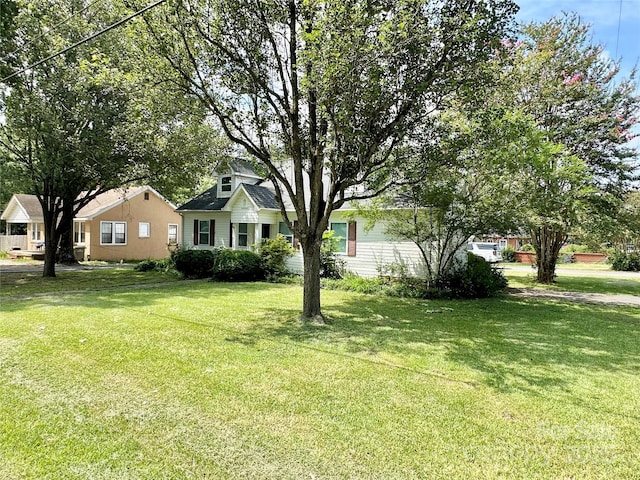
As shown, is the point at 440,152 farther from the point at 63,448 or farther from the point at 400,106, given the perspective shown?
the point at 63,448

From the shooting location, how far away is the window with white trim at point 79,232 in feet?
84.6

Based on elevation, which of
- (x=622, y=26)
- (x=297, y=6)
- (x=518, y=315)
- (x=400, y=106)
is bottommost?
(x=518, y=315)

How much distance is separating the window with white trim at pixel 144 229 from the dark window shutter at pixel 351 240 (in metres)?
16.6

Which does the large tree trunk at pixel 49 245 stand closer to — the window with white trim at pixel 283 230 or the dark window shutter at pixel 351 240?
the window with white trim at pixel 283 230

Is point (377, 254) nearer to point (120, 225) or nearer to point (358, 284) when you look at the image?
point (358, 284)

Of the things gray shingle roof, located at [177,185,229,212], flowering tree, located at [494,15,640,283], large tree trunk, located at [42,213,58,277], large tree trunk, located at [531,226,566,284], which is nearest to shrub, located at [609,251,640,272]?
flowering tree, located at [494,15,640,283]

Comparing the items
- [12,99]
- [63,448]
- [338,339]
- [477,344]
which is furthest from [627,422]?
[12,99]

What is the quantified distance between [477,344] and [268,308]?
4957 mm

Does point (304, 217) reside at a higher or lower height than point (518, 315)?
higher

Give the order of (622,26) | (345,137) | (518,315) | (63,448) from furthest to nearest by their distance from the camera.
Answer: (518,315)
(345,137)
(622,26)
(63,448)

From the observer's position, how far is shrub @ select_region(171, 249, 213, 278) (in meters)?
16.6

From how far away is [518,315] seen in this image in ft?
32.0

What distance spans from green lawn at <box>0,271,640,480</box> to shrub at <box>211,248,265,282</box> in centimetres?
686

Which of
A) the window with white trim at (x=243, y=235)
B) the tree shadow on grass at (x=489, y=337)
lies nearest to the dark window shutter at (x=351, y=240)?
the tree shadow on grass at (x=489, y=337)
